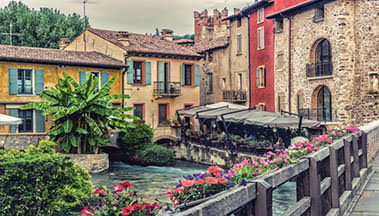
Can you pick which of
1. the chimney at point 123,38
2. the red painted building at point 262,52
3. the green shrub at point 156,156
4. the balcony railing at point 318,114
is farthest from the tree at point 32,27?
the balcony railing at point 318,114

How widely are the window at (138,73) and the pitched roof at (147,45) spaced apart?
105 cm

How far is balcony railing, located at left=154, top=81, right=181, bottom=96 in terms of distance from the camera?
32.6 metres

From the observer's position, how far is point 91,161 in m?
24.5

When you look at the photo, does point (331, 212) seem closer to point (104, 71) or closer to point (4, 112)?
point (4, 112)

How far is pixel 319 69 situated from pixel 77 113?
44.7 ft

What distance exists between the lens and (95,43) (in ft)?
110

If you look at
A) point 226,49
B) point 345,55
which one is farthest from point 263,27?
point 345,55

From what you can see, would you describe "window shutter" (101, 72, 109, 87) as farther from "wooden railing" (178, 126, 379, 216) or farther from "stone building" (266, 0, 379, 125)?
"wooden railing" (178, 126, 379, 216)

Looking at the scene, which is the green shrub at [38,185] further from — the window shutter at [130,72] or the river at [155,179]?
the window shutter at [130,72]

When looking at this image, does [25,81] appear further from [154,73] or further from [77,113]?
[154,73]

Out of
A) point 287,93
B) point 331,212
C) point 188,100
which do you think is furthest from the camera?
point 188,100

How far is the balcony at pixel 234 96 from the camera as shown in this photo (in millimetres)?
35031

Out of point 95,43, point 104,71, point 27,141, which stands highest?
point 95,43

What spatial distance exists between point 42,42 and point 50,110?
21.9 metres
